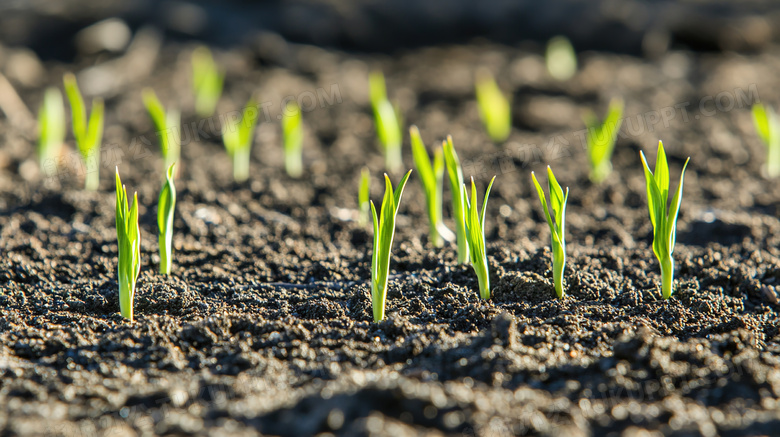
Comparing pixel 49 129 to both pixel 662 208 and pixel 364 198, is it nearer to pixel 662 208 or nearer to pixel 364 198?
pixel 364 198

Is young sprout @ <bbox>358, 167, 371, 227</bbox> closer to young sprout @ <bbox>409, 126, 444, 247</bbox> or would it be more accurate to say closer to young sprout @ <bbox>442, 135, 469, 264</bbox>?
young sprout @ <bbox>409, 126, 444, 247</bbox>

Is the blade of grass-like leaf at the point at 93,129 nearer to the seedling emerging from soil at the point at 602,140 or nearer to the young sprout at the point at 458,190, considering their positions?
the young sprout at the point at 458,190

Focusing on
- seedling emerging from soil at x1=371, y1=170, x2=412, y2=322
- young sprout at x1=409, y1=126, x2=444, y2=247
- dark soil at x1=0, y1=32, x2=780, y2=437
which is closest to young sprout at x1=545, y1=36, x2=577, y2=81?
dark soil at x1=0, y1=32, x2=780, y2=437

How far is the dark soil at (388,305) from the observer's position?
1.26 m

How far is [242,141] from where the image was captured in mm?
2852

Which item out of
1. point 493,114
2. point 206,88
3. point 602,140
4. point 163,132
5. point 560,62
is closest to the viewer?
point 163,132

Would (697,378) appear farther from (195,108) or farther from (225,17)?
(225,17)

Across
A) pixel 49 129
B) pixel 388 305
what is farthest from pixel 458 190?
pixel 49 129

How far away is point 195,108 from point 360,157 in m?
1.46

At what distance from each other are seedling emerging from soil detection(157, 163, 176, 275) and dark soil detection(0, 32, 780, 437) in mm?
81

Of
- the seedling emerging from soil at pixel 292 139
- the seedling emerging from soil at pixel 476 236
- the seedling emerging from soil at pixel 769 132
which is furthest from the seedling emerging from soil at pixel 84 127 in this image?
the seedling emerging from soil at pixel 769 132

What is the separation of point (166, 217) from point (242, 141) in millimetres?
1053

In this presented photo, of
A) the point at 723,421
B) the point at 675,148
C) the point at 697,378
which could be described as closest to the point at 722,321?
the point at 697,378

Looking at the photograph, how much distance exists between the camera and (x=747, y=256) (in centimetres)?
217
